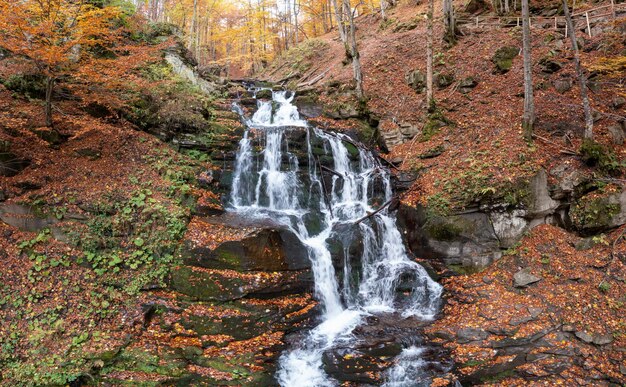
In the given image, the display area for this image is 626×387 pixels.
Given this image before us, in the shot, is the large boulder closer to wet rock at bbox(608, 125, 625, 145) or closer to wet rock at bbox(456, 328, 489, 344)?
wet rock at bbox(456, 328, 489, 344)

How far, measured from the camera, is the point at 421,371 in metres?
7.16

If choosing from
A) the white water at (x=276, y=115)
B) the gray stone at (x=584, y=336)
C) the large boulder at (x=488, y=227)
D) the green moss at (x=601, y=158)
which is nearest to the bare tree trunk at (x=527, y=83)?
the green moss at (x=601, y=158)

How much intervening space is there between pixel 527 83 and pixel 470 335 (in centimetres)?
797

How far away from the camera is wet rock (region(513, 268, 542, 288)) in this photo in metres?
9.18

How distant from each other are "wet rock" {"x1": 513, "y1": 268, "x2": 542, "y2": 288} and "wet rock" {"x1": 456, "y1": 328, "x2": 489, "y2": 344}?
2008 mm

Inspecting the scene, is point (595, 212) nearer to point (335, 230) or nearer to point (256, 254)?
point (335, 230)

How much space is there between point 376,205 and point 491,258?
12.8ft

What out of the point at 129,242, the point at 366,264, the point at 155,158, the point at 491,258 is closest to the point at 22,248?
the point at 129,242

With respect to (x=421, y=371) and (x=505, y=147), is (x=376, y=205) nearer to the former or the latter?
(x=505, y=147)

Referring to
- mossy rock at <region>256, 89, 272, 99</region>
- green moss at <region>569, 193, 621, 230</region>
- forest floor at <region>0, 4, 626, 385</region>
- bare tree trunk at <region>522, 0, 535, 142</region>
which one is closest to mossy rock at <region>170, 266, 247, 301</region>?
forest floor at <region>0, 4, 626, 385</region>

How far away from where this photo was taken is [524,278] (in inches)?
366

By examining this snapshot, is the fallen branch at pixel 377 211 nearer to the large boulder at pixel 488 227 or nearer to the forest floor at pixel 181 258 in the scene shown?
the forest floor at pixel 181 258

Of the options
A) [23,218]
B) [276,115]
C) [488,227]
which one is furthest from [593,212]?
[23,218]

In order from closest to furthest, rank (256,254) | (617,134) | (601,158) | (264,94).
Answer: (256,254) → (601,158) → (617,134) → (264,94)
